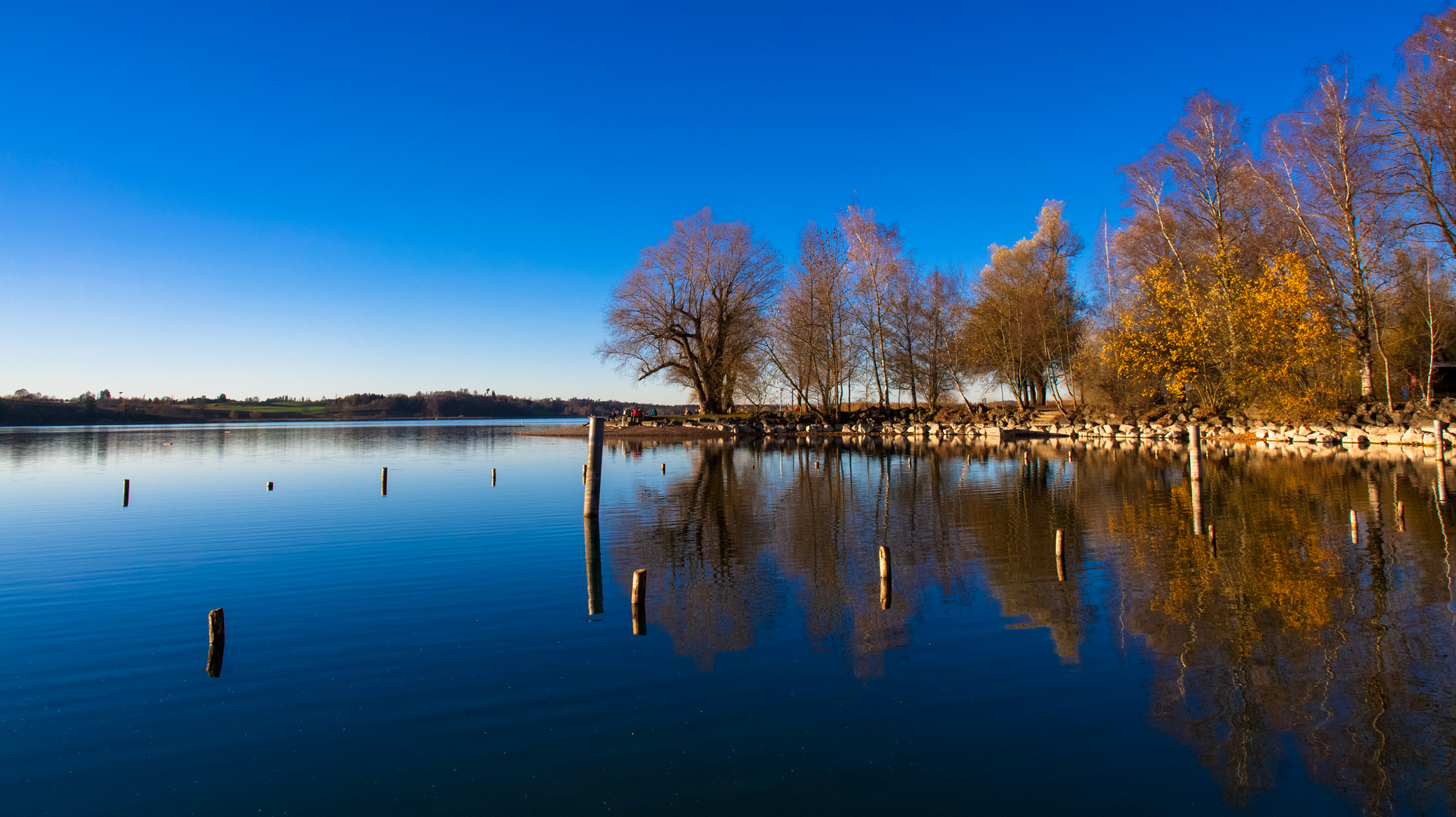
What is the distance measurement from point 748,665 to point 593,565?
5946 mm

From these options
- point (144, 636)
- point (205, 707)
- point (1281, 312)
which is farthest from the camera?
point (1281, 312)

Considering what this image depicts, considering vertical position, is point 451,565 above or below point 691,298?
below

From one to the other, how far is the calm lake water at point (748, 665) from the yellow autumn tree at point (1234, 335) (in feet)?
61.4

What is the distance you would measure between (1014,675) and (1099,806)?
245cm

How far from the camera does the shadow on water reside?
6.25 m

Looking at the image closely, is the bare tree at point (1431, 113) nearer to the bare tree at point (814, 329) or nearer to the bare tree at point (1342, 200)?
the bare tree at point (1342, 200)

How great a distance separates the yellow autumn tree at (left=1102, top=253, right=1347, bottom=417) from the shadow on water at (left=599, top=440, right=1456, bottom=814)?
11.3 m

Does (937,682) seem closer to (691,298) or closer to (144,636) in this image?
(144,636)

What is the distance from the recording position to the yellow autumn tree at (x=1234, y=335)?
33.7 metres

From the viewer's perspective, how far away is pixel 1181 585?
11.0 metres

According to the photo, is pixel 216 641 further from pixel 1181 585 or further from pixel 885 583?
pixel 1181 585

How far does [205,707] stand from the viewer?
716cm

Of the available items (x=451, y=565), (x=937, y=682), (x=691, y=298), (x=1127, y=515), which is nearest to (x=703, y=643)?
(x=937, y=682)

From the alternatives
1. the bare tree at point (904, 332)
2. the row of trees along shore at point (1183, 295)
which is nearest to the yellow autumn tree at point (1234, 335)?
the row of trees along shore at point (1183, 295)
